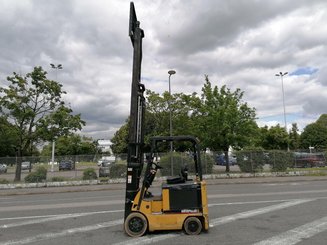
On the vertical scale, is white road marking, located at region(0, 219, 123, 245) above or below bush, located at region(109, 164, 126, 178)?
below

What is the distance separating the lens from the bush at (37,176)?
→ 25.8 m

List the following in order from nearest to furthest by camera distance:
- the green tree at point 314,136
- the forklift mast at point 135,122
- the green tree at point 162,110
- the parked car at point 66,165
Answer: the forklift mast at point 135,122 < the parked car at point 66,165 < the green tree at point 162,110 < the green tree at point 314,136

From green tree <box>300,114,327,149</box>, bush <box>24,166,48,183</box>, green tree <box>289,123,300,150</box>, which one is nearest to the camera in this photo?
bush <box>24,166,48,183</box>

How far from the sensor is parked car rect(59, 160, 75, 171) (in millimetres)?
26828

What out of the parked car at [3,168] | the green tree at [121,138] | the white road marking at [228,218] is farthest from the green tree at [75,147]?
the white road marking at [228,218]

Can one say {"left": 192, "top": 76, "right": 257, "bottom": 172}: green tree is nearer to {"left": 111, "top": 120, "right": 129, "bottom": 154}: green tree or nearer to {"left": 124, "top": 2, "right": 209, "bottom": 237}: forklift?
{"left": 124, "top": 2, "right": 209, "bottom": 237}: forklift

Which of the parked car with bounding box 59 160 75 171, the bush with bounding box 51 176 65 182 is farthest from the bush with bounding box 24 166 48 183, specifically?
the parked car with bounding box 59 160 75 171

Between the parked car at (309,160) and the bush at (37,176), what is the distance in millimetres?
19579

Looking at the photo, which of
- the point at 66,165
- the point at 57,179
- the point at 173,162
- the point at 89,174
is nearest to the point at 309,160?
the point at 173,162

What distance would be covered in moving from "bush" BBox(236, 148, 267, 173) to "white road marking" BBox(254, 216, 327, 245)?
63.8ft

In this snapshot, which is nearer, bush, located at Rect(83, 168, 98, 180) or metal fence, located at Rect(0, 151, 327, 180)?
bush, located at Rect(83, 168, 98, 180)

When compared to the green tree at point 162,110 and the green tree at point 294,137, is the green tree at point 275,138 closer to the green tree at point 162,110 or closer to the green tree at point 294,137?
the green tree at point 294,137

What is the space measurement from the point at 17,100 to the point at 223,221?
74.4 feet

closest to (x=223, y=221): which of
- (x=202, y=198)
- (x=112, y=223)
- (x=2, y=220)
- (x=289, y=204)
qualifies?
(x=202, y=198)
